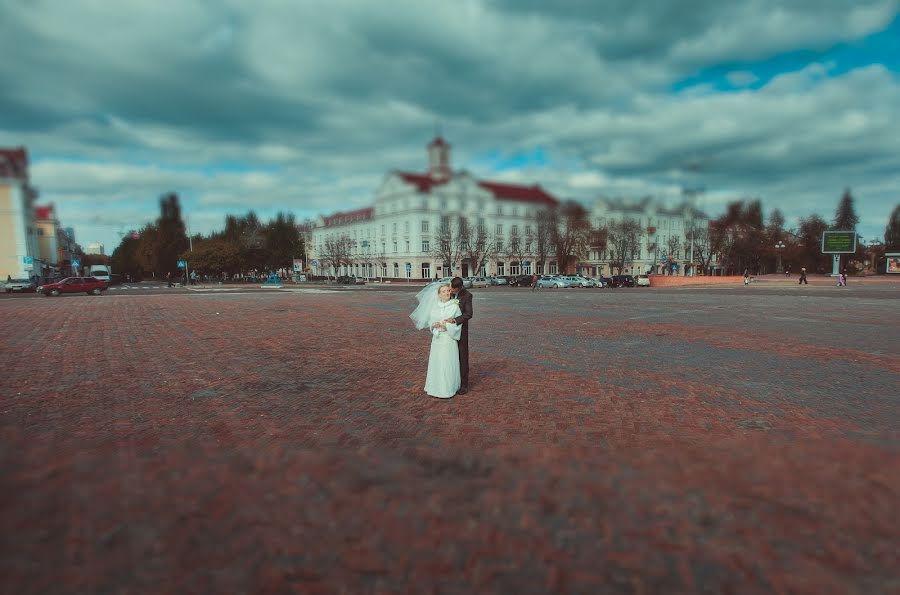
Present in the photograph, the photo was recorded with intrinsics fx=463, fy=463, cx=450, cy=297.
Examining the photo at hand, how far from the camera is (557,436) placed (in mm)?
4891

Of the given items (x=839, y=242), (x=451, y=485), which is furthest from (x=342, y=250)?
(x=451, y=485)

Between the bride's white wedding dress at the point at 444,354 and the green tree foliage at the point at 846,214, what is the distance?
11984cm

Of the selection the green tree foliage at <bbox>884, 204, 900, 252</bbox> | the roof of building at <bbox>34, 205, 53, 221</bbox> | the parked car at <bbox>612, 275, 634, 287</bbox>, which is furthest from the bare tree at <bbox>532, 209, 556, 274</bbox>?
the roof of building at <bbox>34, 205, 53, 221</bbox>

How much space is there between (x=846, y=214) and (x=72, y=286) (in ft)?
427

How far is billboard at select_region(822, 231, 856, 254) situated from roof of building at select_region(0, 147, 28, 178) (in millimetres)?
78196

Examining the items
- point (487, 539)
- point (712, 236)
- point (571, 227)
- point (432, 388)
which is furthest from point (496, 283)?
point (487, 539)

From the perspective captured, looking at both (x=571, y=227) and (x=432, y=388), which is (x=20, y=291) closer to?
(x=432, y=388)

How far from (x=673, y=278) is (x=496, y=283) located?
2167cm

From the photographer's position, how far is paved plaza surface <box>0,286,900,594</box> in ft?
7.61

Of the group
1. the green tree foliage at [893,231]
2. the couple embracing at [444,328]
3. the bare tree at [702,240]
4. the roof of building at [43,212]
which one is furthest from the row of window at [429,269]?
the roof of building at [43,212]

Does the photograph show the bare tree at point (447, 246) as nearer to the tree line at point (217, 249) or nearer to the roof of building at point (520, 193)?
the roof of building at point (520, 193)

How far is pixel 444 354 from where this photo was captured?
6.41 meters

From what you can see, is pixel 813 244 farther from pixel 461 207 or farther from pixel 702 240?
pixel 461 207

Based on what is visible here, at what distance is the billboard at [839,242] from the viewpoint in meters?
59.8
